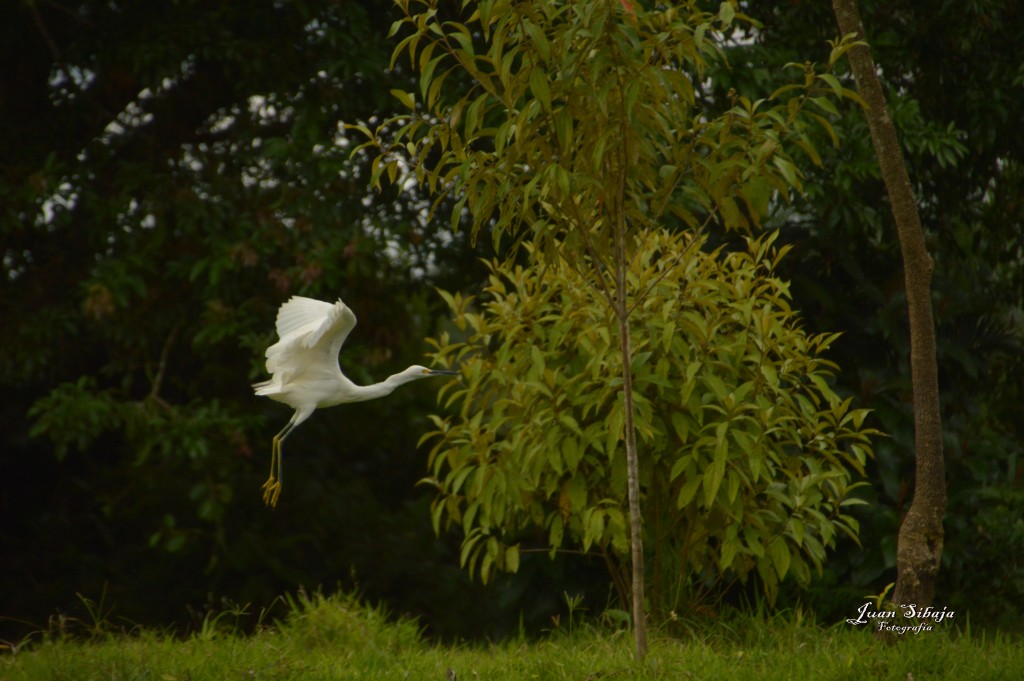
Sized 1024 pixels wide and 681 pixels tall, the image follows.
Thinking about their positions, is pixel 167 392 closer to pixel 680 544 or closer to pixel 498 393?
pixel 498 393

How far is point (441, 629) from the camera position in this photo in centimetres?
949

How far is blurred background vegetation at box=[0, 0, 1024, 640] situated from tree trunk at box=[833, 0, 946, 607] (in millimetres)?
1661

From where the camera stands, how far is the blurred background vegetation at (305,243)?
21.8 ft

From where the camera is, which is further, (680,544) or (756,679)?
(680,544)

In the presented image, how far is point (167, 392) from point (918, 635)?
5.93 metres

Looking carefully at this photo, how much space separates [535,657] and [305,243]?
3.10 m

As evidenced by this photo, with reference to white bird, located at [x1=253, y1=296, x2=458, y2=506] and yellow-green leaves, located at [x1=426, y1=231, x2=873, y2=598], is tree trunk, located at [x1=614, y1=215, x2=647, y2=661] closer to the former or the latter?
yellow-green leaves, located at [x1=426, y1=231, x2=873, y2=598]

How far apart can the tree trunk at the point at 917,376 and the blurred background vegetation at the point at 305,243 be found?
1.66 metres

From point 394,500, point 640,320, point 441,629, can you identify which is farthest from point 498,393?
point 394,500

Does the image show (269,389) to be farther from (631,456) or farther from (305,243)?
(305,243)

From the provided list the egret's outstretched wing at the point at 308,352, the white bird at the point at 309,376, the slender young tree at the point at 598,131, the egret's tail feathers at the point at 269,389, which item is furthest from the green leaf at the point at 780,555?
the egret's tail feathers at the point at 269,389

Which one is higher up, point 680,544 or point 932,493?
point 932,493

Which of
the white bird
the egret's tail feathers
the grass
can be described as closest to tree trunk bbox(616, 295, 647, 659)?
the grass

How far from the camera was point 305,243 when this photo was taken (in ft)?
22.3
